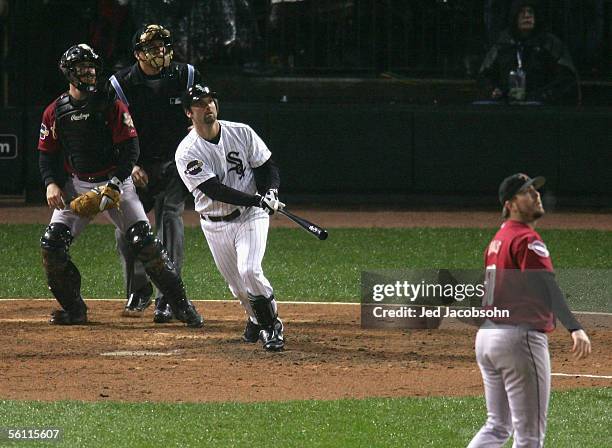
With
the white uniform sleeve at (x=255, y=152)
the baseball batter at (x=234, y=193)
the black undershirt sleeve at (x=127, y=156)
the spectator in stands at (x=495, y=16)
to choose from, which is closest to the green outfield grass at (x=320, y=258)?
the black undershirt sleeve at (x=127, y=156)

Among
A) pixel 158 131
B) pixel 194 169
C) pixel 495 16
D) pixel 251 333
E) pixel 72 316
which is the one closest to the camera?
pixel 194 169

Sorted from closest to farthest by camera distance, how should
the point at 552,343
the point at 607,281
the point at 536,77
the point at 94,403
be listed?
1. the point at 94,403
2. the point at 552,343
3. the point at 607,281
4. the point at 536,77

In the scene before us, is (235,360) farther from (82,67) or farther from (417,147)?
(417,147)

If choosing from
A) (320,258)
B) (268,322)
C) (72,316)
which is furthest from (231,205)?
(320,258)

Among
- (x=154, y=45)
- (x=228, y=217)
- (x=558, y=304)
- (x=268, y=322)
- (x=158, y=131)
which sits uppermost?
(x=154, y=45)

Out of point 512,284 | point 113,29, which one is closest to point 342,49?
point 113,29

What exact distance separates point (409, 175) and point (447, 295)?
262 inches

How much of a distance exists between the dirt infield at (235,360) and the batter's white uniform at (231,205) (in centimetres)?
54

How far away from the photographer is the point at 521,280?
5.06 metres

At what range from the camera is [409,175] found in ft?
50.6

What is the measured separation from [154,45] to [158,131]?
65 centimetres

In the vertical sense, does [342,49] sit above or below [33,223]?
above

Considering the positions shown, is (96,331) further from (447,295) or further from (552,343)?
(552,343)

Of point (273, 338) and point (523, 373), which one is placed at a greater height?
point (523, 373)
